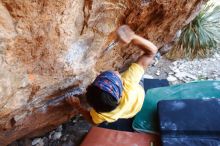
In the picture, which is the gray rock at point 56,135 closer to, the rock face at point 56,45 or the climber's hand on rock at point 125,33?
the rock face at point 56,45

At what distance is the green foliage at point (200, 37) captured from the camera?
4879mm

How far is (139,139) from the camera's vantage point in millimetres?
2229

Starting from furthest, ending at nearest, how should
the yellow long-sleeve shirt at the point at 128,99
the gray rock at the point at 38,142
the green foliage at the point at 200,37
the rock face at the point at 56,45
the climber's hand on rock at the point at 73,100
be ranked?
the green foliage at the point at 200,37 → the gray rock at the point at 38,142 → the climber's hand on rock at the point at 73,100 → the yellow long-sleeve shirt at the point at 128,99 → the rock face at the point at 56,45

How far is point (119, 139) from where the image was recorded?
7.40ft

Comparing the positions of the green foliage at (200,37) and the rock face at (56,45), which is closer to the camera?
the rock face at (56,45)

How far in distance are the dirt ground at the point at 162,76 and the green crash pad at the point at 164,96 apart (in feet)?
2.25

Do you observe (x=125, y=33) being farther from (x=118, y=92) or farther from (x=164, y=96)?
(x=164, y=96)

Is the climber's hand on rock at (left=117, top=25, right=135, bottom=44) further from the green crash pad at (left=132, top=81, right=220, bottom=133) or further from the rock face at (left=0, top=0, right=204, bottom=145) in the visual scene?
the green crash pad at (left=132, top=81, right=220, bottom=133)

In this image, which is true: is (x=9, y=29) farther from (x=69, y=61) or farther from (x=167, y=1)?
(x=167, y=1)

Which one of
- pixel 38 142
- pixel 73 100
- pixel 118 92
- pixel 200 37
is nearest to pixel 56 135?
pixel 38 142

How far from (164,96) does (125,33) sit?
0.72 metres

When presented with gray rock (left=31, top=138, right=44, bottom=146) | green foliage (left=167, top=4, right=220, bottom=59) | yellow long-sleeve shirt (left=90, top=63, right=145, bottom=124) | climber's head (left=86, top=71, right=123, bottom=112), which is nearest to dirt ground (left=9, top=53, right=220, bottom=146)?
gray rock (left=31, top=138, right=44, bottom=146)

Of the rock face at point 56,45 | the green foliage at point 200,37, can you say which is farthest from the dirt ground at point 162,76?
the rock face at point 56,45

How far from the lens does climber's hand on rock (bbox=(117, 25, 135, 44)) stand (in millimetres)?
2055
